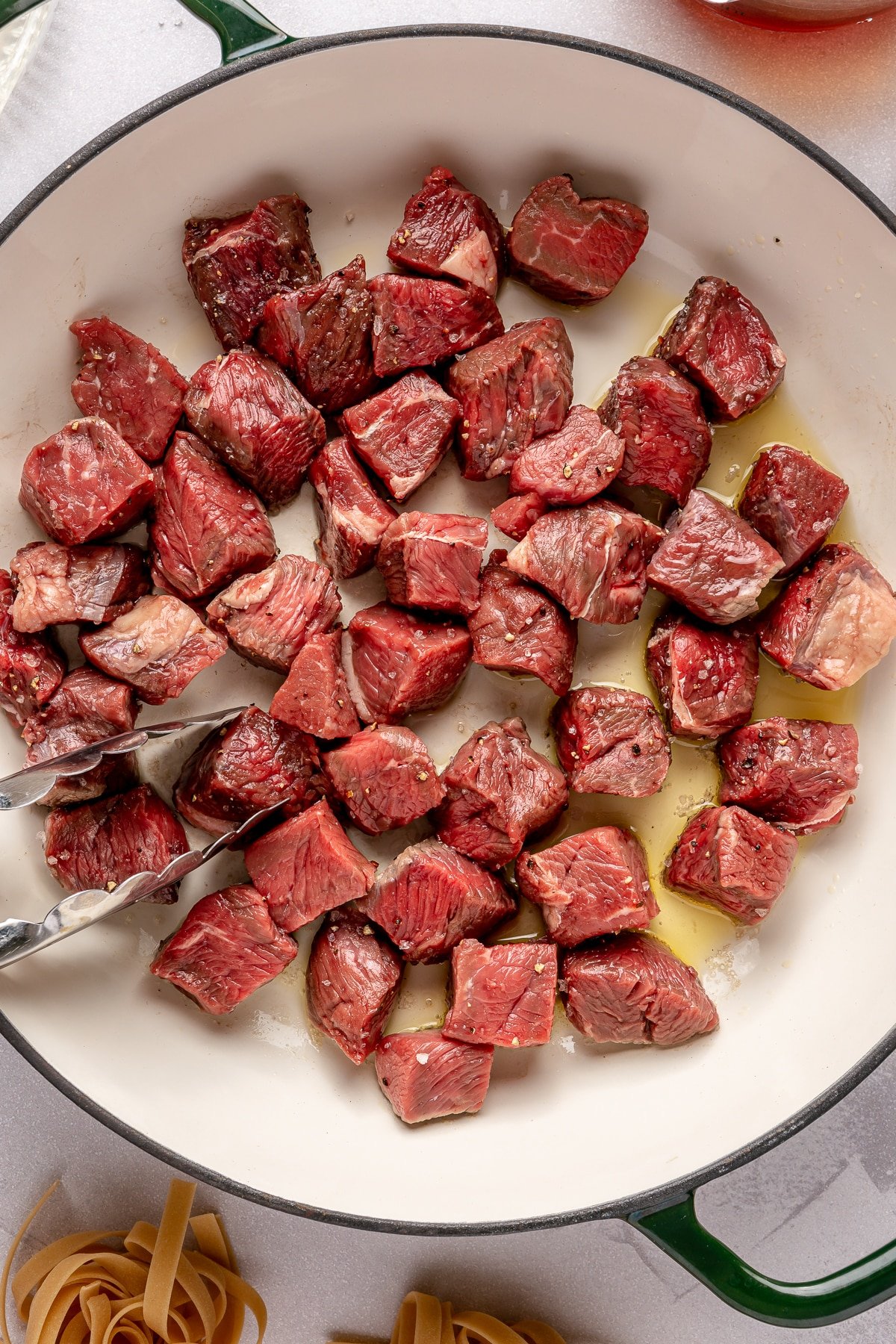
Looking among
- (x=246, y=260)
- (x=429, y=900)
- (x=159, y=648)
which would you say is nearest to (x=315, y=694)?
(x=159, y=648)

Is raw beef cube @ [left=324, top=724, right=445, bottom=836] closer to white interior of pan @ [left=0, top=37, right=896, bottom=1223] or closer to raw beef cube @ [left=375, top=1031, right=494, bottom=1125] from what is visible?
white interior of pan @ [left=0, top=37, right=896, bottom=1223]

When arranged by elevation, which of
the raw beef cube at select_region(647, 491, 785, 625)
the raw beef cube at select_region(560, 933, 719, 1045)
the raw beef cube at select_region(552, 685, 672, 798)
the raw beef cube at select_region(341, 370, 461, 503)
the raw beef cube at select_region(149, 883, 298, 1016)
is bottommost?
the raw beef cube at select_region(149, 883, 298, 1016)

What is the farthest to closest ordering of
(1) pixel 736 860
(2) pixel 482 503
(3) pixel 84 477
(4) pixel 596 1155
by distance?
(2) pixel 482 503 → (4) pixel 596 1155 → (1) pixel 736 860 → (3) pixel 84 477

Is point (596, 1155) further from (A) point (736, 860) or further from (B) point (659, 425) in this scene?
(B) point (659, 425)

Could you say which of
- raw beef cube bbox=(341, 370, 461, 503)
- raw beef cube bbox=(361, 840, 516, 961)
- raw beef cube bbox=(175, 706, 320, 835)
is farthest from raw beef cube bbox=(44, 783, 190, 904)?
raw beef cube bbox=(341, 370, 461, 503)

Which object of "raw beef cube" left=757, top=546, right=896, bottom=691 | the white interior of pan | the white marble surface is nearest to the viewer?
the white interior of pan

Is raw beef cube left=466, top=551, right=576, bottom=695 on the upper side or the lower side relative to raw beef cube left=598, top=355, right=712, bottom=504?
lower

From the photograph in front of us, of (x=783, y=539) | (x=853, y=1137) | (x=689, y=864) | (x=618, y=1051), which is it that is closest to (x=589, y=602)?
(x=783, y=539)

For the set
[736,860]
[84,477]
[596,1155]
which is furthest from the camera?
[596,1155]
